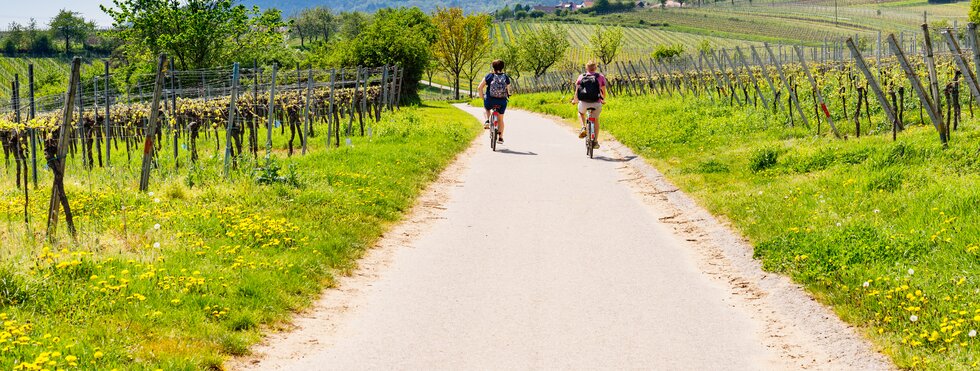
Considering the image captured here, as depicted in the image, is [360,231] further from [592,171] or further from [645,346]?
[592,171]

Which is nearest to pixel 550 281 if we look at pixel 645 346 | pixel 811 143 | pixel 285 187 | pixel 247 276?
pixel 645 346

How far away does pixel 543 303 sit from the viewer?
24.9 feet

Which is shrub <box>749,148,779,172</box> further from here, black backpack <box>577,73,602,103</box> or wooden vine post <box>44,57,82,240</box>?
wooden vine post <box>44,57,82,240</box>

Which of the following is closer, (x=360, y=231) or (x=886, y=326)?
(x=886, y=326)

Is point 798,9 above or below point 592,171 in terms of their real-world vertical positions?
above

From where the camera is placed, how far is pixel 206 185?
501 inches

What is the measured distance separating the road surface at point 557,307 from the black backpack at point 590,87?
21.1 ft

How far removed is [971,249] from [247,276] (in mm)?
5918

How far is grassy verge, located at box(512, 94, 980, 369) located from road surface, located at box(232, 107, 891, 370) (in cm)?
32

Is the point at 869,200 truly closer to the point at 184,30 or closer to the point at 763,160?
the point at 763,160

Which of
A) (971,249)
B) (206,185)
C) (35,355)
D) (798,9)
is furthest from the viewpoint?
(798,9)

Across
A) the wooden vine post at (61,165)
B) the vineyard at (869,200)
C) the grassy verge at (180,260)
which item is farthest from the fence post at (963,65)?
the wooden vine post at (61,165)

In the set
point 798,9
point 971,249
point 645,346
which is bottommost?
point 645,346

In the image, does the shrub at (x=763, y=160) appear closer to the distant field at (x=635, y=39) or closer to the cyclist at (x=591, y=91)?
the cyclist at (x=591, y=91)
